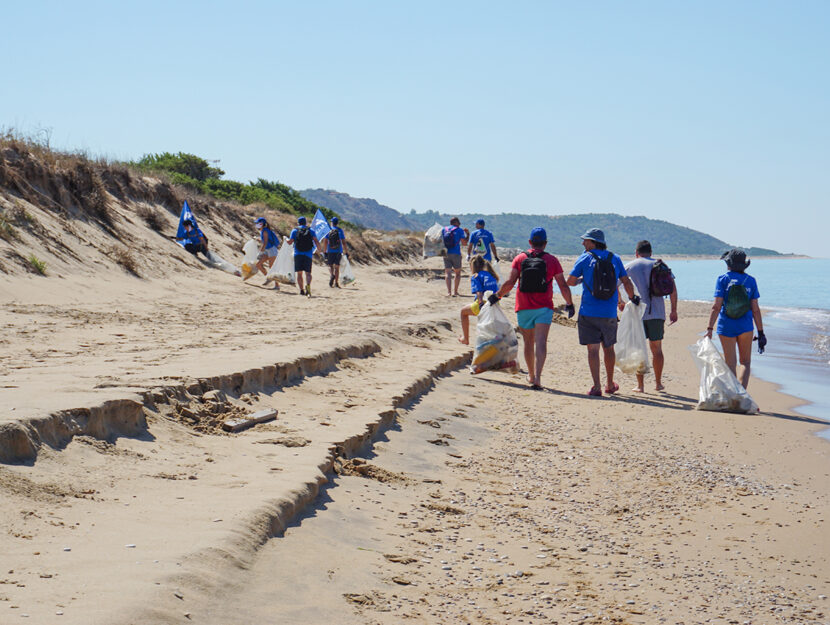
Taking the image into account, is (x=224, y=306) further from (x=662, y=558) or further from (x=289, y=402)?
(x=662, y=558)

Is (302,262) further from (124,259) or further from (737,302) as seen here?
(737,302)

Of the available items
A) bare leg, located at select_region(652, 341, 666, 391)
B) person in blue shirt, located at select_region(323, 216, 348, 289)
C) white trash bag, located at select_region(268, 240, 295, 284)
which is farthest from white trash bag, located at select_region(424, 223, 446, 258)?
bare leg, located at select_region(652, 341, 666, 391)

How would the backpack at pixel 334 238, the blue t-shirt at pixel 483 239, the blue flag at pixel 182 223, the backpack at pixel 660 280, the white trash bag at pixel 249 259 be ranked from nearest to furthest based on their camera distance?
the backpack at pixel 660 280
the blue t-shirt at pixel 483 239
the white trash bag at pixel 249 259
the blue flag at pixel 182 223
the backpack at pixel 334 238

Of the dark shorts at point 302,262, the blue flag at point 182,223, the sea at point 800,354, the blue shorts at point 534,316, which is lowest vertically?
the sea at point 800,354

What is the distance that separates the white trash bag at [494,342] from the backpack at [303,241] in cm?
828

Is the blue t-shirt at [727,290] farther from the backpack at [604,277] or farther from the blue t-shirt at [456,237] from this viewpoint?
the blue t-shirt at [456,237]

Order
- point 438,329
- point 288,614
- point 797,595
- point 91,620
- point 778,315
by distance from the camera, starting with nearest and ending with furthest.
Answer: point 91,620, point 288,614, point 797,595, point 438,329, point 778,315

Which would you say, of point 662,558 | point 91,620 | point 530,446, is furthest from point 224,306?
point 91,620

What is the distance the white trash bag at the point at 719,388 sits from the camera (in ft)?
27.7

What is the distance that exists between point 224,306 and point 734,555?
424 inches

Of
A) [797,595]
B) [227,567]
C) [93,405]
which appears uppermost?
[93,405]

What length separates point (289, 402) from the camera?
656cm

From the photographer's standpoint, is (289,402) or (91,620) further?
(289,402)

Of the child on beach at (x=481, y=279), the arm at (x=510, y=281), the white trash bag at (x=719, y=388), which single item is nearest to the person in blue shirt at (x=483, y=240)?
the child on beach at (x=481, y=279)
